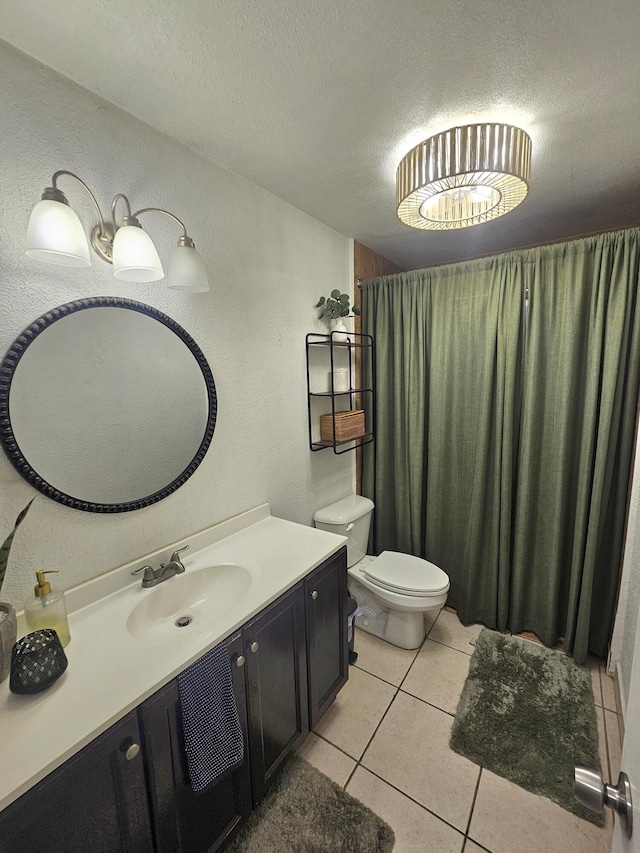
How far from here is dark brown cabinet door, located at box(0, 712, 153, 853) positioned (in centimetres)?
65

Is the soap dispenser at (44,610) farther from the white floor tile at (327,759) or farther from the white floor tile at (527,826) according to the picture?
the white floor tile at (527,826)

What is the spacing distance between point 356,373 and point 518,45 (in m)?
1.58

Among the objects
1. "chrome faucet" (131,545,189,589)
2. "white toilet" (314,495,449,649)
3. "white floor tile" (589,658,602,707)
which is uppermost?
"chrome faucet" (131,545,189,589)

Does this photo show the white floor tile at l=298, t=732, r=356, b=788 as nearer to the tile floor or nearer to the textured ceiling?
the tile floor

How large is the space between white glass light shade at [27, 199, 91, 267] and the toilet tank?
1.62 m

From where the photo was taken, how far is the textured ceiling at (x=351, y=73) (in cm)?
88

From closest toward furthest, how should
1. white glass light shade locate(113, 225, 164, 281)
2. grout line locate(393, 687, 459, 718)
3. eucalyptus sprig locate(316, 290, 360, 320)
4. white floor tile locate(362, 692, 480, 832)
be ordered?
white glass light shade locate(113, 225, 164, 281) < white floor tile locate(362, 692, 480, 832) < grout line locate(393, 687, 459, 718) < eucalyptus sprig locate(316, 290, 360, 320)

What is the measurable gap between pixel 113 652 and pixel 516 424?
79.5 inches

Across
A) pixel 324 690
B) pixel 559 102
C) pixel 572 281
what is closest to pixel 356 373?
pixel 572 281

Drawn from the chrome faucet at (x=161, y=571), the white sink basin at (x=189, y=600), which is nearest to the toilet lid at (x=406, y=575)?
the white sink basin at (x=189, y=600)

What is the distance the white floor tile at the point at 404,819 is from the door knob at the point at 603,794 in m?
0.98

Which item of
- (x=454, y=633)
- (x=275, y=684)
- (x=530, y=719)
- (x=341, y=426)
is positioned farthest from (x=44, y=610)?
(x=454, y=633)

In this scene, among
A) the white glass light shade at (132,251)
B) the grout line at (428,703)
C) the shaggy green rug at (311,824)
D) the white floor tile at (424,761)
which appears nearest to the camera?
the white glass light shade at (132,251)

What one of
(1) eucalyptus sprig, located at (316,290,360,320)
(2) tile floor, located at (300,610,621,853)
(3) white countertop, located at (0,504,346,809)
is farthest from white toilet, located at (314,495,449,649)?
(1) eucalyptus sprig, located at (316,290,360,320)
